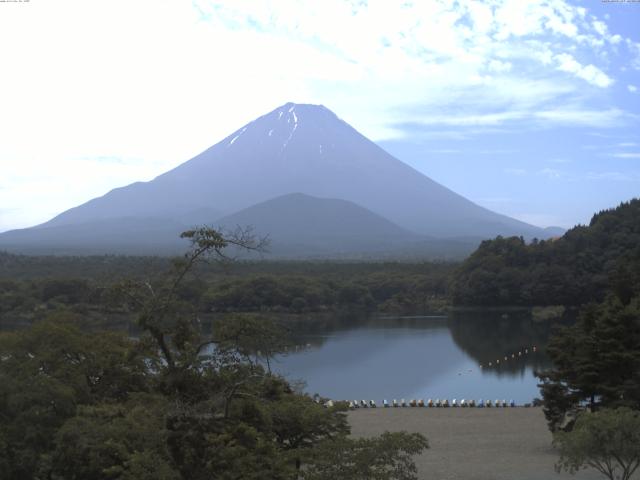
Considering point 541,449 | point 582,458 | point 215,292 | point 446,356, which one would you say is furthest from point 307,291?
point 582,458

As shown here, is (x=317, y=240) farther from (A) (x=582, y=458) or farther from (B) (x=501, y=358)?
(A) (x=582, y=458)

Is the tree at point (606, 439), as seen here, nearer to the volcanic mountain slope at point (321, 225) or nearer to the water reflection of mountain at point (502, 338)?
the water reflection of mountain at point (502, 338)

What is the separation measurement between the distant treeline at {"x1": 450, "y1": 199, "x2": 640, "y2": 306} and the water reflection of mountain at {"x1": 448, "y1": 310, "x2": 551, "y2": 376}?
1177 mm

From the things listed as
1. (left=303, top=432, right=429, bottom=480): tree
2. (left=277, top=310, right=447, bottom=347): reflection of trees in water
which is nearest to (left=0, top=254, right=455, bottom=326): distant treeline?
(left=277, top=310, right=447, bottom=347): reflection of trees in water

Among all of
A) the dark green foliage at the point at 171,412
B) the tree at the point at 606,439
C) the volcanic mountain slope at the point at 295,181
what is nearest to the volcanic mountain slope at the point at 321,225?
the volcanic mountain slope at the point at 295,181

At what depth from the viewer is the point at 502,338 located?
25219 mm

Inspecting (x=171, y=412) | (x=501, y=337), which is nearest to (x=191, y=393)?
(x=171, y=412)

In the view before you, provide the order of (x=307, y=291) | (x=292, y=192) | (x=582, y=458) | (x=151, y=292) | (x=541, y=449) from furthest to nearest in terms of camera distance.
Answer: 1. (x=292, y=192)
2. (x=307, y=291)
3. (x=541, y=449)
4. (x=582, y=458)
5. (x=151, y=292)

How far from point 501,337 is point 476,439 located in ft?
48.8

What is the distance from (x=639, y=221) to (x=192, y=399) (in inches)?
1295

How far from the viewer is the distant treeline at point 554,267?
32344 millimetres

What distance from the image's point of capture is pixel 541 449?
10.3 m

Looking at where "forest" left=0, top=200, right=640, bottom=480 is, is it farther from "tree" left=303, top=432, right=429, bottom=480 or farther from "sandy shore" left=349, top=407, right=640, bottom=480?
"sandy shore" left=349, top=407, right=640, bottom=480

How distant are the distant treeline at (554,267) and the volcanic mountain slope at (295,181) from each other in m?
65.9
